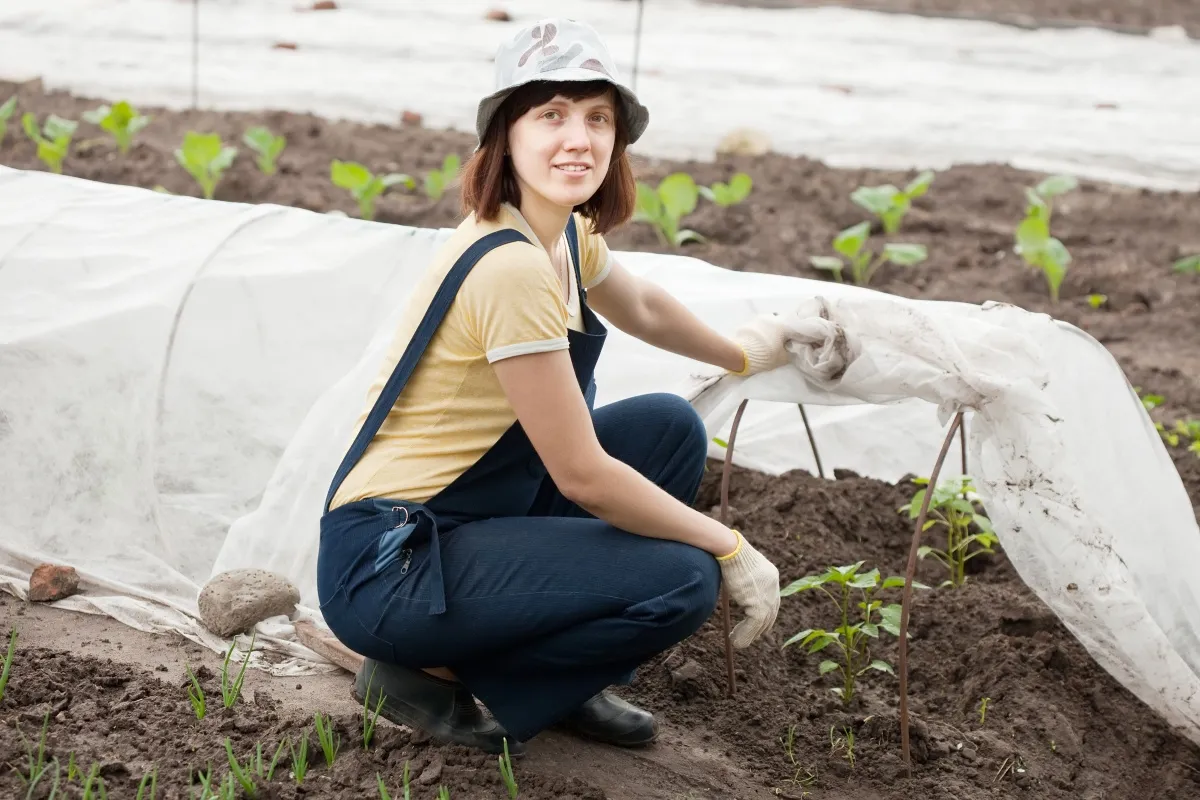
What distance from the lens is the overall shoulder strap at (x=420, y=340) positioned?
1.74 meters

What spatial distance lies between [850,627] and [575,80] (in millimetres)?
1013

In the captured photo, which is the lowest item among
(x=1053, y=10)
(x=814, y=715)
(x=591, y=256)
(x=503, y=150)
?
(x=814, y=715)

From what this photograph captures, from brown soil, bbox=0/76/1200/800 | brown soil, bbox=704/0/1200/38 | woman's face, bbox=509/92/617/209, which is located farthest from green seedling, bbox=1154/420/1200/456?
brown soil, bbox=704/0/1200/38

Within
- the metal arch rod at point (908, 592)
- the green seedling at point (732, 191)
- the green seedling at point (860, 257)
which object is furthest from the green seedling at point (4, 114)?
the metal arch rod at point (908, 592)

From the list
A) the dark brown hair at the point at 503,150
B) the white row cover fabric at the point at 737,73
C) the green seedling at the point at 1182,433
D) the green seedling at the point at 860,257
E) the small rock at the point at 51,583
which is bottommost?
the small rock at the point at 51,583

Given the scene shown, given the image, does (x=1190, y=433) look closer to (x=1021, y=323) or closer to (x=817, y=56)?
(x=1021, y=323)

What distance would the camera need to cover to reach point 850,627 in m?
2.19

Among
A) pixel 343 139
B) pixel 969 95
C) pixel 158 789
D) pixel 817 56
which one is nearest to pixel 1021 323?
pixel 158 789

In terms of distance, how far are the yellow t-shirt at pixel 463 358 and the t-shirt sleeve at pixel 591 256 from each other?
9cm

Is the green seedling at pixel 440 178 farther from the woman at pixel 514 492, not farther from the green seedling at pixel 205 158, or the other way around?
the woman at pixel 514 492

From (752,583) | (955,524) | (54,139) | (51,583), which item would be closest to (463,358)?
(752,583)

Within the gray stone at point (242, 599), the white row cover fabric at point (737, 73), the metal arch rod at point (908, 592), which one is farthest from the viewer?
the white row cover fabric at point (737, 73)

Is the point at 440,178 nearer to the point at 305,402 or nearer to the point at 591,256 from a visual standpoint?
the point at 305,402

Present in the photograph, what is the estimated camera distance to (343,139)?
5672 millimetres
